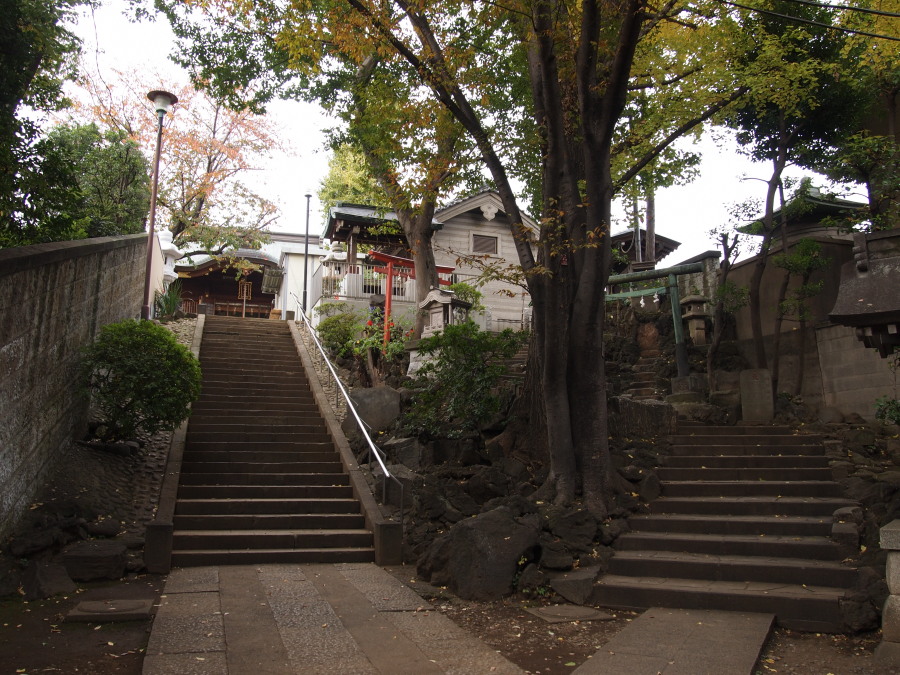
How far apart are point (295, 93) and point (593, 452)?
11534mm

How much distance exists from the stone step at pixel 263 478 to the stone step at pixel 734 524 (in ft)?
15.1

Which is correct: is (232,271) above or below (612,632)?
above

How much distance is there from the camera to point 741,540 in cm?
704

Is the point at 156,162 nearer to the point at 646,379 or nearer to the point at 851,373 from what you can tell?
the point at 646,379

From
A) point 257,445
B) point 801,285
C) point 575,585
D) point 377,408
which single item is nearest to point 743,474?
point 575,585

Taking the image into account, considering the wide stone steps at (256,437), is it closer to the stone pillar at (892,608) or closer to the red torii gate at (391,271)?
the red torii gate at (391,271)

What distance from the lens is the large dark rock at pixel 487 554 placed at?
261 inches

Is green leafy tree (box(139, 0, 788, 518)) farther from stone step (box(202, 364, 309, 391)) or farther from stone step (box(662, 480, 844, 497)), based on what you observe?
stone step (box(202, 364, 309, 391))

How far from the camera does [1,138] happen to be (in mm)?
6445

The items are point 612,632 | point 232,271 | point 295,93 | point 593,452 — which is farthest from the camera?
point 232,271

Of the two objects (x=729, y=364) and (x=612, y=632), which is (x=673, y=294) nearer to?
(x=729, y=364)

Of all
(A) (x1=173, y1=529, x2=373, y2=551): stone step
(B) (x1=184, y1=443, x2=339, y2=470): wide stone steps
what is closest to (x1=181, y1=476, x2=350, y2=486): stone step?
(B) (x1=184, y1=443, x2=339, y2=470): wide stone steps

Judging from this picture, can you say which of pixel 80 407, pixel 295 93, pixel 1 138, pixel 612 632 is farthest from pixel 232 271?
pixel 612 632

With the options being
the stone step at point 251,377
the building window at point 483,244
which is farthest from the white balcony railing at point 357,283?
the stone step at point 251,377
